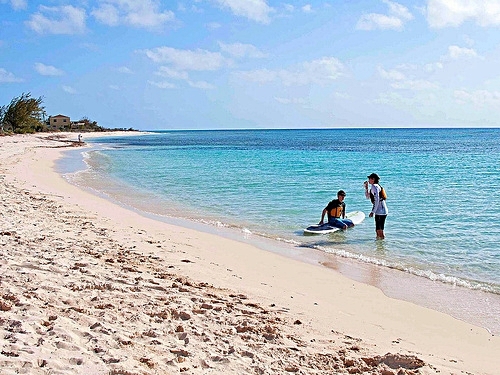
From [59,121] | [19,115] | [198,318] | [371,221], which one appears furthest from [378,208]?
[59,121]

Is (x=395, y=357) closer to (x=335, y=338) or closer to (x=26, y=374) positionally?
(x=335, y=338)

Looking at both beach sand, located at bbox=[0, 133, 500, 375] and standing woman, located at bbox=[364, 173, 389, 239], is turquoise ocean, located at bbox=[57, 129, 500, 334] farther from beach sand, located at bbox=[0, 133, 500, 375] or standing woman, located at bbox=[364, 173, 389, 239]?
beach sand, located at bbox=[0, 133, 500, 375]

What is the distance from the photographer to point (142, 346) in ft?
14.8

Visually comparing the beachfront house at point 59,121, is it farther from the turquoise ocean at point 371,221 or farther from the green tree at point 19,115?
the turquoise ocean at point 371,221

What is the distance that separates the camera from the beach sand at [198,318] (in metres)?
4.32

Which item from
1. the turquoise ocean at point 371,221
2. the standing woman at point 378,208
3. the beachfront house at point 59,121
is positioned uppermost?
the beachfront house at point 59,121

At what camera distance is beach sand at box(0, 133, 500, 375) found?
4316mm

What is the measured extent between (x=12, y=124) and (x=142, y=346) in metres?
90.0

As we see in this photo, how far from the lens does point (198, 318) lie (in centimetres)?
541

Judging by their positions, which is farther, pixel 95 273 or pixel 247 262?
pixel 247 262

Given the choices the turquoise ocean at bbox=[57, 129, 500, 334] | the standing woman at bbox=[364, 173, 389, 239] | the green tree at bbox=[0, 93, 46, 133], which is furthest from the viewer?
the green tree at bbox=[0, 93, 46, 133]

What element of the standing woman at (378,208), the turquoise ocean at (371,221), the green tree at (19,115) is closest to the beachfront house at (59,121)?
the green tree at (19,115)

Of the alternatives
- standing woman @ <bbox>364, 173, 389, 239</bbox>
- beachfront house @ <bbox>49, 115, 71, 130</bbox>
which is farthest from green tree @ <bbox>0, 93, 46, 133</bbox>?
standing woman @ <bbox>364, 173, 389, 239</bbox>

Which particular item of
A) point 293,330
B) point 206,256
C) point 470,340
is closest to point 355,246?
point 206,256
